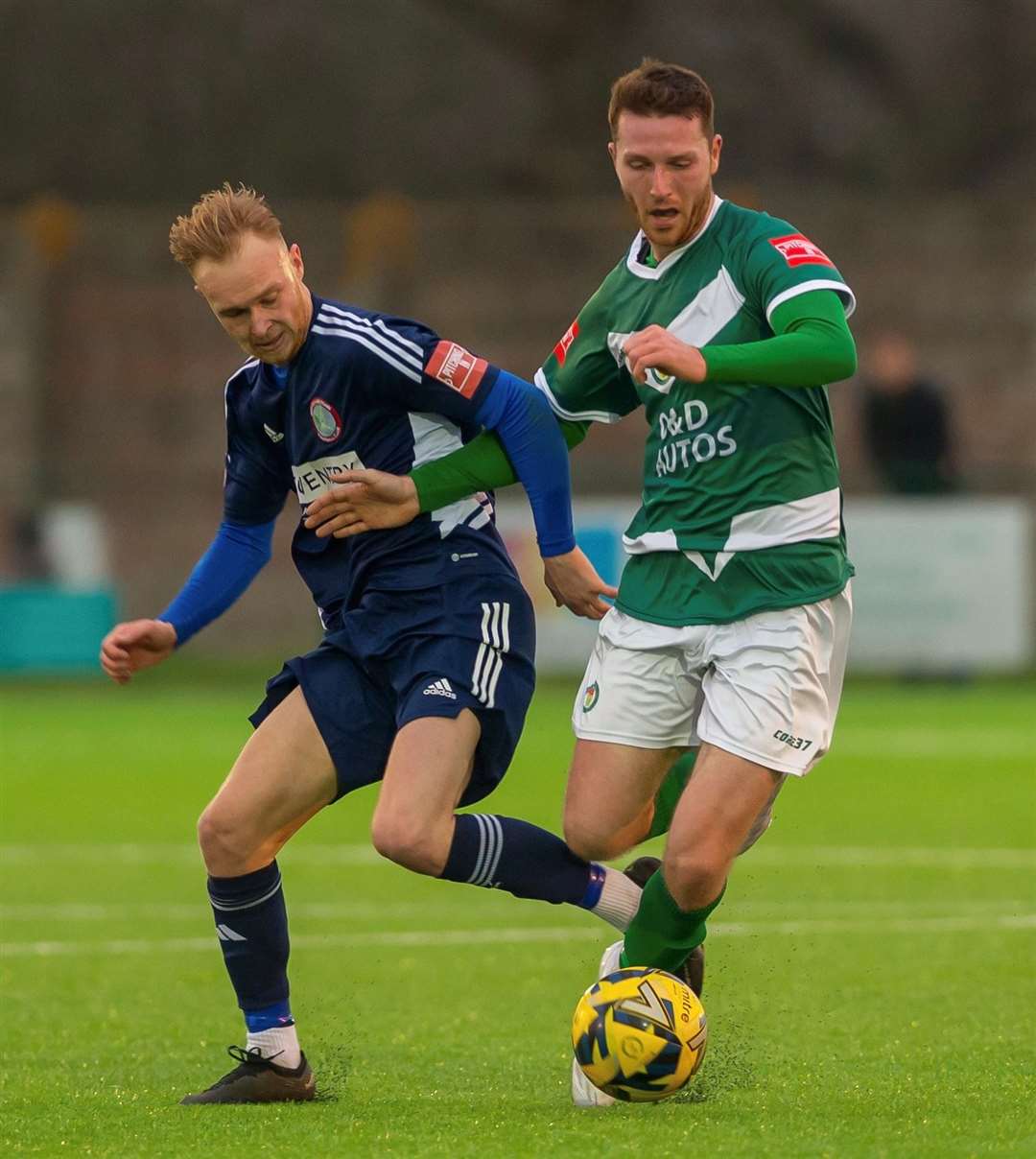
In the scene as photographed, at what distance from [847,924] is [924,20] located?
20338mm

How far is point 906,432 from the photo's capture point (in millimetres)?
17609

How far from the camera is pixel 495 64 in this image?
26406 mm

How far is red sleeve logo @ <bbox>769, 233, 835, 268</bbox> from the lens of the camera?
518 centimetres

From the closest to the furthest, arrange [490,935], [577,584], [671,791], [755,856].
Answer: [577,584]
[671,791]
[490,935]
[755,856]

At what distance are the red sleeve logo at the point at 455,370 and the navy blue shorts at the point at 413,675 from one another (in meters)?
0.45

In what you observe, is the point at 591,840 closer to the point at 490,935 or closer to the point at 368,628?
the point at 368,628

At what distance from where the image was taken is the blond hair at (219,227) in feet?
17.0

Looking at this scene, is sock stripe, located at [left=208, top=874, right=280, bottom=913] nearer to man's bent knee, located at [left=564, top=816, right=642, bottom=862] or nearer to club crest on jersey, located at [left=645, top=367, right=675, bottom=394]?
man's bent knee, located at [left=564, top=816, right=642, bottom=862]

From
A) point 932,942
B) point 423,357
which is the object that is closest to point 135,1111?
point 423,357

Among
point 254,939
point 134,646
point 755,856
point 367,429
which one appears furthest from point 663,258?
point 755,856

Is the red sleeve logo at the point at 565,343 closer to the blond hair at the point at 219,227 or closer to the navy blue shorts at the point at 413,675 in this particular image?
the navy blue shorts at the point at 413,675

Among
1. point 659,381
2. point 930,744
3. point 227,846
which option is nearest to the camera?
point 227,846

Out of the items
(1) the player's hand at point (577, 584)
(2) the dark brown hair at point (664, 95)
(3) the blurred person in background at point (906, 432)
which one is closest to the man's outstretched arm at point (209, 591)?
(1) the player's hand at point (577, 584)

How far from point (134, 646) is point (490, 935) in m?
2.47
